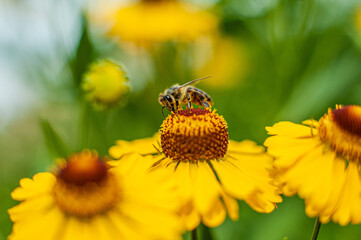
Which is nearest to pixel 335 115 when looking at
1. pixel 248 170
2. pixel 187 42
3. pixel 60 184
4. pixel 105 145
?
pixel 248 170

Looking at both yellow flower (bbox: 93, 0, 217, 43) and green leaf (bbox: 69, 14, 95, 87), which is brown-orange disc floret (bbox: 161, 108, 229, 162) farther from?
yellow flower (bbox: 93, 0, 217, 43)

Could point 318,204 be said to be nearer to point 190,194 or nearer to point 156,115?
point 190,194

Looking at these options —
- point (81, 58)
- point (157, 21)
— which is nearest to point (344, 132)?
point (81, 58)

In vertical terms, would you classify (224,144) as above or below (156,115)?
above

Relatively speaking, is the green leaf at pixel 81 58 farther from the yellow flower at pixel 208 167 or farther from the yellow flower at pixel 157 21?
the yellow flower at pixel 157 21

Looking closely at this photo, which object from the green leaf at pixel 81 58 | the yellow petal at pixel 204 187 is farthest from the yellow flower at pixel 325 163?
the green leaf at pixel 81 58

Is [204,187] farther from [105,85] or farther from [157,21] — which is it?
[157,21]

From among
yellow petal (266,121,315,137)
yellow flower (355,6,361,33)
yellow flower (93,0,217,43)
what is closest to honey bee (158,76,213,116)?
yellow petal (266,121,315,137)
